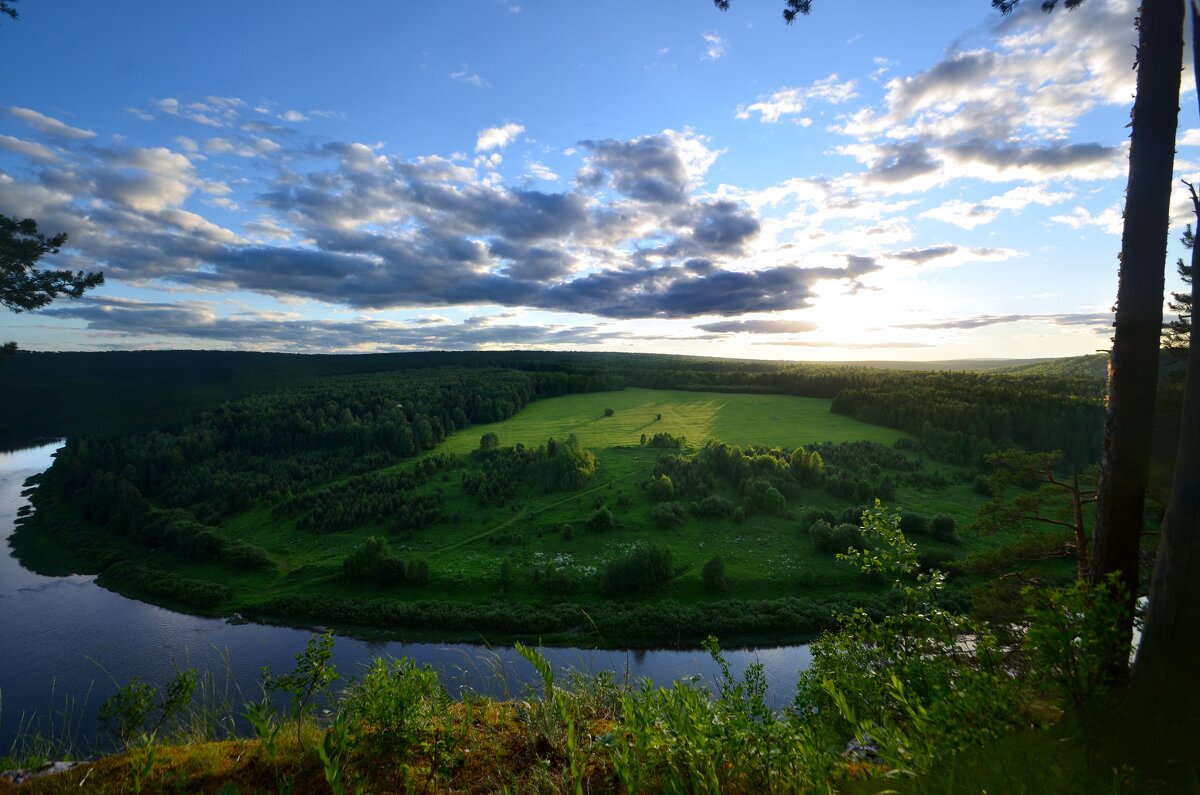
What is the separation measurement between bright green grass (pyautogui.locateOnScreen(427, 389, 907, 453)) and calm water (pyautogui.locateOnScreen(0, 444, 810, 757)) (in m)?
43.9

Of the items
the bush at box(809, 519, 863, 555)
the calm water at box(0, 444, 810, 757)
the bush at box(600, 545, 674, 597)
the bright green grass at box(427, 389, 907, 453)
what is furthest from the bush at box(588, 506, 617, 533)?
the bright green grass at box(427, 389, 907, 453)

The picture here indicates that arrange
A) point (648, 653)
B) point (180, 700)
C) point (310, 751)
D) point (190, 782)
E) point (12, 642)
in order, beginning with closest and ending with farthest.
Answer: point (190, 782) → point (310, 751) → point (180, 700) → point (648, 653) → point (12, 642)

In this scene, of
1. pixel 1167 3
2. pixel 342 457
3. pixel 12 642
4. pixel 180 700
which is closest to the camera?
pixel 1167 3

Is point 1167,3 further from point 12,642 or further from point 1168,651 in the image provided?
point 12,642

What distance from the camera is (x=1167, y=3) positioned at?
5188 mm

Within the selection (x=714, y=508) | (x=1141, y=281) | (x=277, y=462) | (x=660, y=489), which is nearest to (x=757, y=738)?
(x=1141, y=281)

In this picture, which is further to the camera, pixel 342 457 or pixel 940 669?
pixel 342 457

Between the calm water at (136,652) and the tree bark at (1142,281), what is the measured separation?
2269 cm

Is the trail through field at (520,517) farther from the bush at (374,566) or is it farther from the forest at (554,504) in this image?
the bush at (374,566)

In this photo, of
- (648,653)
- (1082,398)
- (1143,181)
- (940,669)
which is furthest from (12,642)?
(1082,398)

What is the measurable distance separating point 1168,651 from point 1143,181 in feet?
15.2

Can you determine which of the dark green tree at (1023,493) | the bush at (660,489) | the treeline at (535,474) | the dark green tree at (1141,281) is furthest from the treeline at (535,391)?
the dark green tree at (1141,281)

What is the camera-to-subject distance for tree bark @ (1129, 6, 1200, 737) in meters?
3.52

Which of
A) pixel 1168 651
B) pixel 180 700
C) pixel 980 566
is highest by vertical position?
pixel 1168 651
